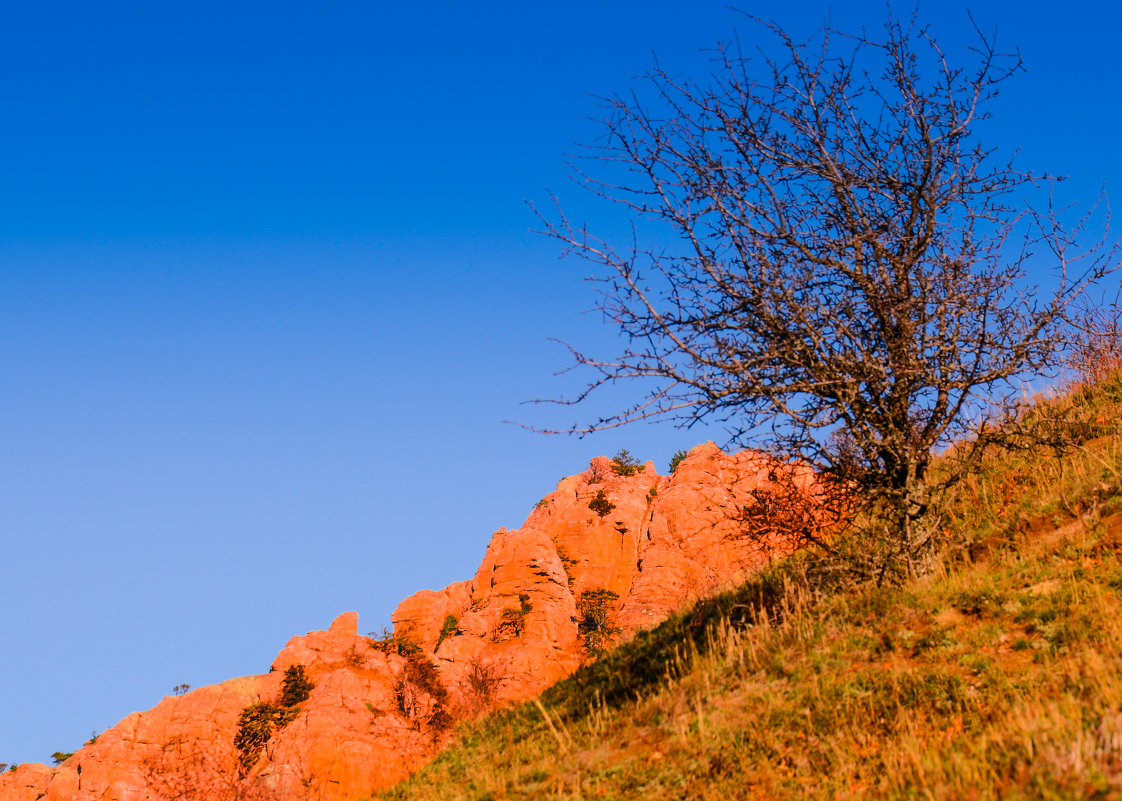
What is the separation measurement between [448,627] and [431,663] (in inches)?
278

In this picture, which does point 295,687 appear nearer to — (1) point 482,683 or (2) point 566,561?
(1) point 482,683

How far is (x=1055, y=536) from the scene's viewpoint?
7.93m

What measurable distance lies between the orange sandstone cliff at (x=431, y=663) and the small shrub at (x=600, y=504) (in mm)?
105

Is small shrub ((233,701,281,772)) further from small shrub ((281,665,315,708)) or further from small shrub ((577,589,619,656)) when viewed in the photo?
small shrub ((577,589,619,656))

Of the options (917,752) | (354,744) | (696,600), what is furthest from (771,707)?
(354,744)

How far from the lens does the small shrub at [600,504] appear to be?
171 feet

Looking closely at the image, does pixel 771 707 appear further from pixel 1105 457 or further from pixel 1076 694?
pixel 1105 457

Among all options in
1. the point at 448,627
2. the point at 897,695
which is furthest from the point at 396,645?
the point at 897,695

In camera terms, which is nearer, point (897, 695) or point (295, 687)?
point (897, 695)

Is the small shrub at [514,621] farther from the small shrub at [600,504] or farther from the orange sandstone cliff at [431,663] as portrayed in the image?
the small shrub at [600,504]

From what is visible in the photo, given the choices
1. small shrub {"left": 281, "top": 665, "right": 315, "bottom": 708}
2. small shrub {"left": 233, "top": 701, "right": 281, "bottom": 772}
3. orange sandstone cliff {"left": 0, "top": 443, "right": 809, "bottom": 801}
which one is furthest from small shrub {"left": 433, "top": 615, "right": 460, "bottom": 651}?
small shrub {"left": 233, "top": 701, "right": 281, "bottom": 772}

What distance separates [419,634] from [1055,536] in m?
41.8

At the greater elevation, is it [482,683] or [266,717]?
[266,717]

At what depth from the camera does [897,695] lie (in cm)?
602
